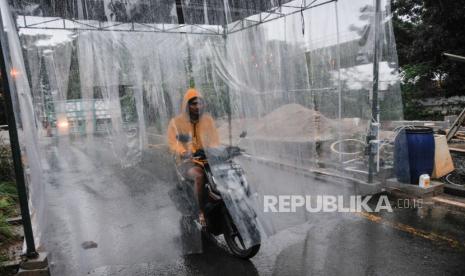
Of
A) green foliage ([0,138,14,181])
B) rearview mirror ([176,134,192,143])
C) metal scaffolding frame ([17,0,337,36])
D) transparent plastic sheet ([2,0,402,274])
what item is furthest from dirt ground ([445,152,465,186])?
green foliage ([0,138,14,181])

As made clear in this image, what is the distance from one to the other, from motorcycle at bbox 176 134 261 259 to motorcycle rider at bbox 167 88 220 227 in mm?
77

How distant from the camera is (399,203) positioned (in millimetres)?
5344

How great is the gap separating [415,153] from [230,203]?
373 cm

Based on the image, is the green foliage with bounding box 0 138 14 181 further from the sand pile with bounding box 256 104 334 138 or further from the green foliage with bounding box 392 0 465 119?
the green foliage with bounding box 392 0 465 119

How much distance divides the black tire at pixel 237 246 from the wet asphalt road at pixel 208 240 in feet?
0.30

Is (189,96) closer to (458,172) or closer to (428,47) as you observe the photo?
(458,172)

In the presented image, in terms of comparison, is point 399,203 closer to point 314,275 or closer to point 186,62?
point 314,275

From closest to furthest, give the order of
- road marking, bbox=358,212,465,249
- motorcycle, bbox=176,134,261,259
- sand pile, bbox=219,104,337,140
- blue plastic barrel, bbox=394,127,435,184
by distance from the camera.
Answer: motorcycle, bbox=176,134,261,259, sand pile, bbox=219,104,337,140, road marking, bbox=358,212,465,249, blue plastic barrel, bbox=394,127,435,184

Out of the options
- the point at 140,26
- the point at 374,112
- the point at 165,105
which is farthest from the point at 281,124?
the point at 374,112

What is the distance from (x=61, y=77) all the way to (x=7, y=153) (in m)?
3.99

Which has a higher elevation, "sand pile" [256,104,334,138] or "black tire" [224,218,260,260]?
"sand pile" [256,104,334,138]

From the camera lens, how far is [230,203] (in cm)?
347

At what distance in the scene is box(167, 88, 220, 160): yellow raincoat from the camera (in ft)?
11.9

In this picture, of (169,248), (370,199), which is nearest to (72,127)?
(169,248)
